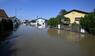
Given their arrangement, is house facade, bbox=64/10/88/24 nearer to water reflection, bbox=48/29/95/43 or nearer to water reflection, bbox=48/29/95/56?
water reflection, bbox=48/29/95/43

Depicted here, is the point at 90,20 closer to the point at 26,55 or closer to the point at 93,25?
the point at 93,25

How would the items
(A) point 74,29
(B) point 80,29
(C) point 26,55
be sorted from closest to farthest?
(C) point 26,55 < (B) point 80,29 < (A) point 74,29

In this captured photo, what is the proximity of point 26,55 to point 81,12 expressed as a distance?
6366cm

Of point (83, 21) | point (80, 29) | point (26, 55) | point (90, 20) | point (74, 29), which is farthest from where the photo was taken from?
point (74, 29)

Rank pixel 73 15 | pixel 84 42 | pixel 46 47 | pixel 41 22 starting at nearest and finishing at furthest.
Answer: pixel 46 47 < pixel 84 42 < pixel 73 15 < pixel 41 22

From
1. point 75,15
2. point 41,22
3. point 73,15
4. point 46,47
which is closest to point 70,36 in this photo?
point 46,47

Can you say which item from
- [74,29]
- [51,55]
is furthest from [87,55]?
[74,29]

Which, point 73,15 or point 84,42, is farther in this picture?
point 73,15

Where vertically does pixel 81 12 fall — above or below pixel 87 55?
above

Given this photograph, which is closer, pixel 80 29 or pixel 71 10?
pixel 80 29

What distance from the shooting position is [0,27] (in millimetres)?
38531

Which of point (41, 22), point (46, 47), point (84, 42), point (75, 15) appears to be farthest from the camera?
point (41, 22)

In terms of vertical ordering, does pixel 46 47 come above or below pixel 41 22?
below

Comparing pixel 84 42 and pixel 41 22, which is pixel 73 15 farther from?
pixel 41 22
